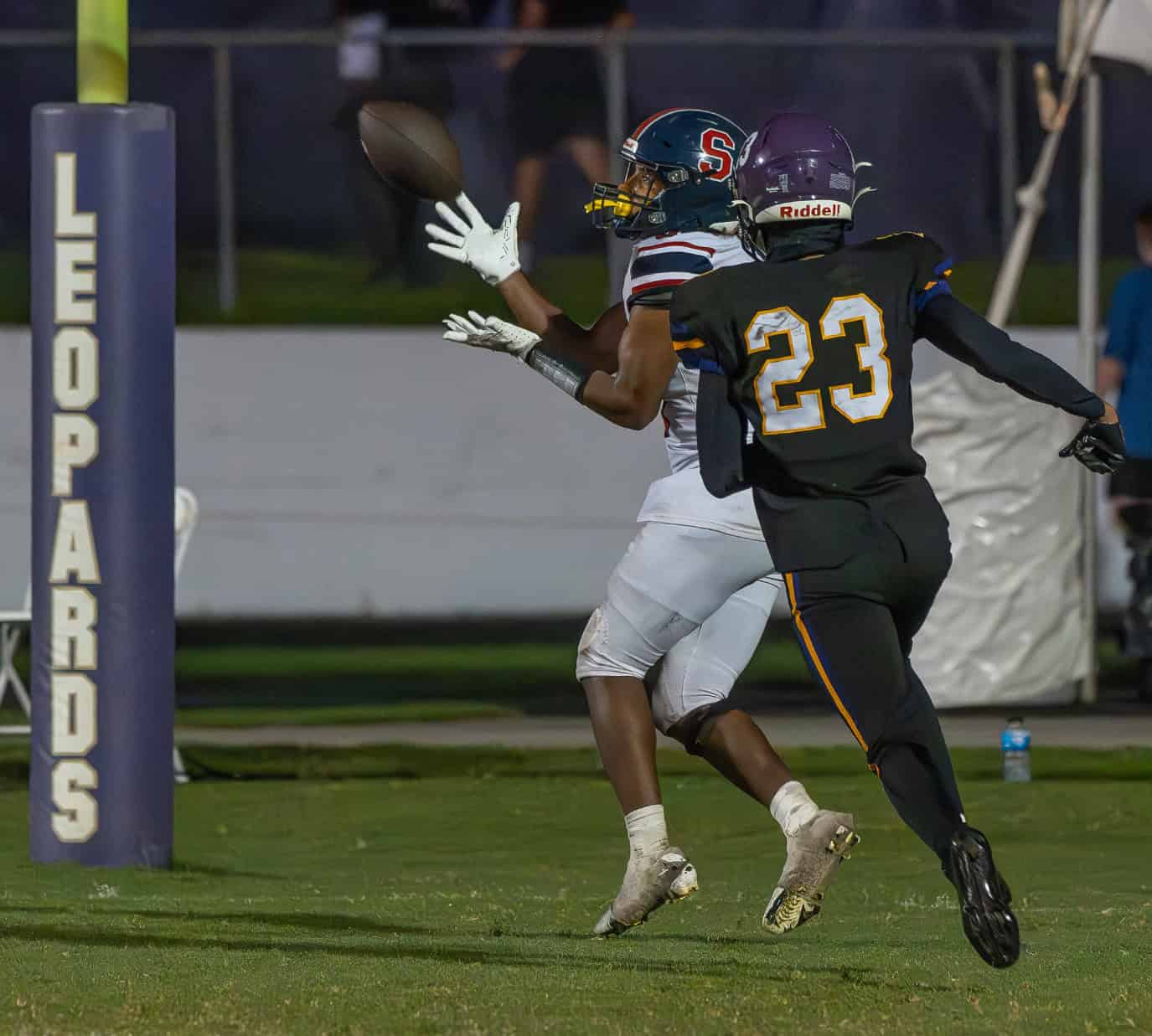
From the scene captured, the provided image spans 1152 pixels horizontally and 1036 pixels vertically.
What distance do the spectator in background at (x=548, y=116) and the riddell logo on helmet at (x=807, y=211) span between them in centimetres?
835

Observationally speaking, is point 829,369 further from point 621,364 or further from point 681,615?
point 681,615

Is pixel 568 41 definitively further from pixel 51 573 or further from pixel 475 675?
pixel 51 573

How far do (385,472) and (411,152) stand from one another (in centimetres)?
791

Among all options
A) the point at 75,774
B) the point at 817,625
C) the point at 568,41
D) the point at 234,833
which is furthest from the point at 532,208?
the point at 817,625

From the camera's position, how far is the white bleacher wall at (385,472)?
1466cm

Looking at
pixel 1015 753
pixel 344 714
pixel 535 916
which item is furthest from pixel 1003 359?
pixel 344 714

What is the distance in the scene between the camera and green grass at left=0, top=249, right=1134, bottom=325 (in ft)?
46.8

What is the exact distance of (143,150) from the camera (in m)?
7.73

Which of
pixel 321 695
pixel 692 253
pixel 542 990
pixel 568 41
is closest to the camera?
pixel 542 990

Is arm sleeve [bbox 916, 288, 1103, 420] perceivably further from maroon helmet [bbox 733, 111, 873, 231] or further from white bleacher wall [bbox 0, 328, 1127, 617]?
white bleacher wall [bbox 0, 328, 1127, 617]

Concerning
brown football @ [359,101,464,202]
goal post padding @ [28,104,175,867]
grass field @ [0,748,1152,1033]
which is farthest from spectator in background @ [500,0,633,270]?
brown football @ [359,101,464,202]

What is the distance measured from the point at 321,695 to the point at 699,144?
6124 millimetres

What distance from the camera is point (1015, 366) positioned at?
5.38 metres

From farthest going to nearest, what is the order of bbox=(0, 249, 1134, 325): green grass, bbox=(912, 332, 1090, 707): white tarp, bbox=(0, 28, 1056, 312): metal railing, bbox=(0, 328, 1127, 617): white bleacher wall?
bbox=(0, 328, 1127, 617): white bleacher wall
bbox=(0, 249, 1134, 325): green grass
bbox=(0, 28, 1056, 312): metal railing
bbox=(912, 332, 1090, 707): white tarp
